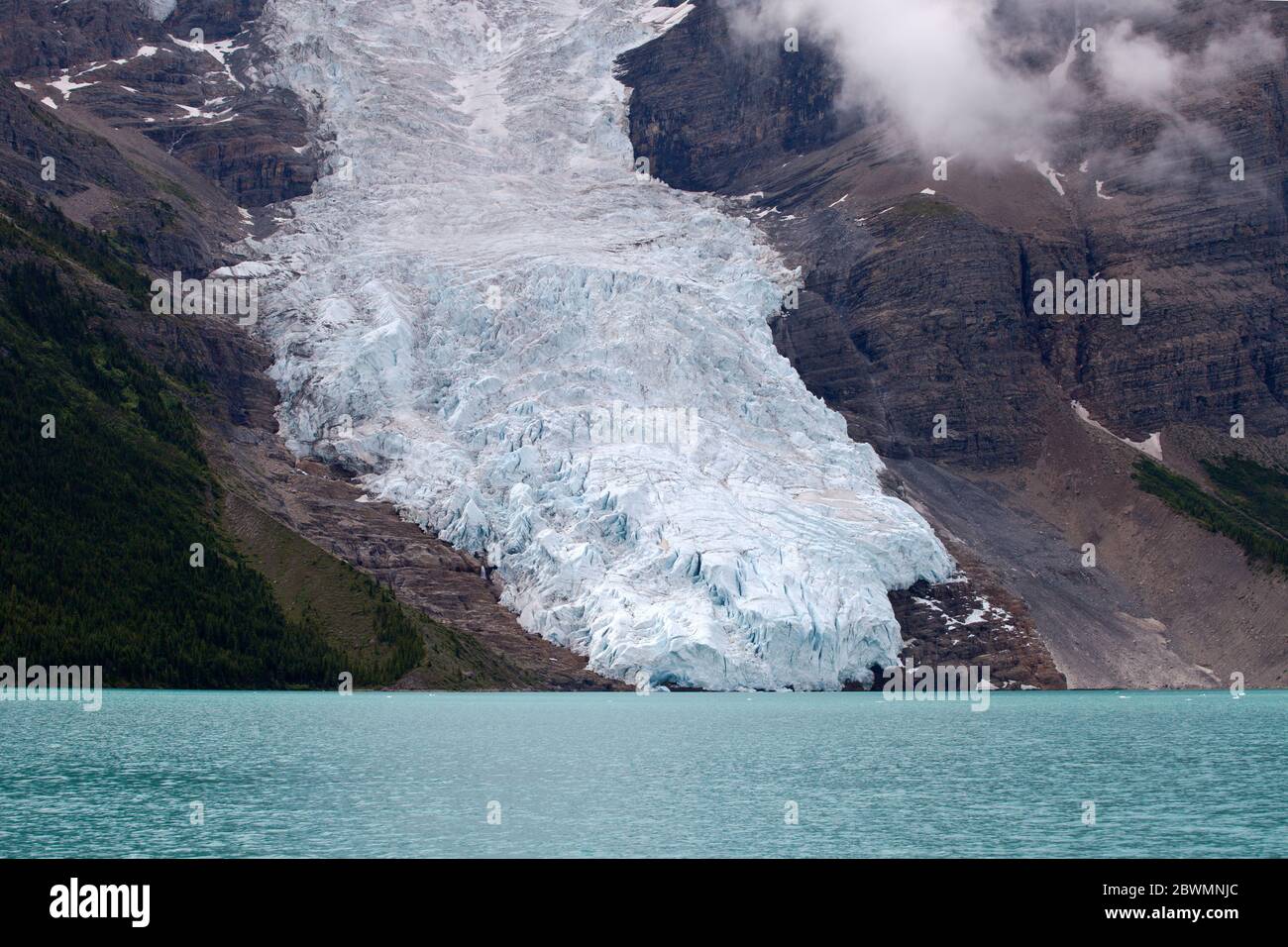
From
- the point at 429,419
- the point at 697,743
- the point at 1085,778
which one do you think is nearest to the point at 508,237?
the point at 429,419

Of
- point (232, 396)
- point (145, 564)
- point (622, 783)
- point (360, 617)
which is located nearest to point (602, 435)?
point (360, 617)

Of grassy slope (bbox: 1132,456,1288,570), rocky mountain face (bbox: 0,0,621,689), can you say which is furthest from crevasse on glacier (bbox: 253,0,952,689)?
grassy slope (bbox: 1132,456,1288,570)

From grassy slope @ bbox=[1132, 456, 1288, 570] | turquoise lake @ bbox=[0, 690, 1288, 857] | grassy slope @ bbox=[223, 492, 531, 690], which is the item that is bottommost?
turquoise lake @ bbox=[0, 690, 1288, 857]

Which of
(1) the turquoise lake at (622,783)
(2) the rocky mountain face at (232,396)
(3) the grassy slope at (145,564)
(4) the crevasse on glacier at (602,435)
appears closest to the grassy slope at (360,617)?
(3) the grassy slope at (145,564)

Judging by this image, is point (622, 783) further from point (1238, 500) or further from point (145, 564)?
point (1238, 500)

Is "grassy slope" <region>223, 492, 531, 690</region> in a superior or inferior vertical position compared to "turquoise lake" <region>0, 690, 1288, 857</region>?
superior

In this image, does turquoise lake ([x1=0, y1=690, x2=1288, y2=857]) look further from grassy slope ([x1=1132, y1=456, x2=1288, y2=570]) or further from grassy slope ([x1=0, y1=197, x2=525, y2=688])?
grassy slope ([x1=1132, y1=456, x2=1288, y2=570])
